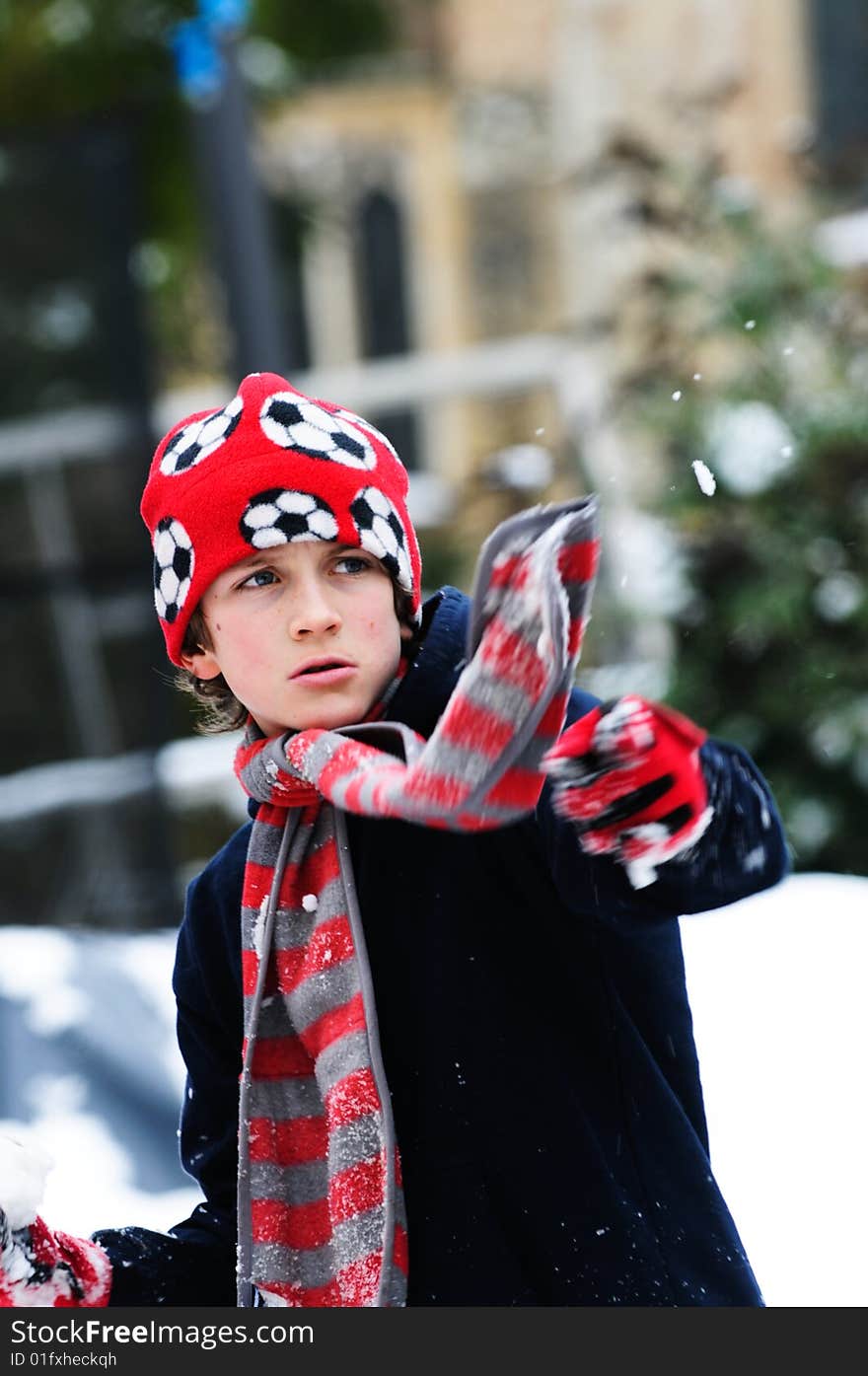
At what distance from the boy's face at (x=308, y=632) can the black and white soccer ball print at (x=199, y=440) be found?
87 millimetres

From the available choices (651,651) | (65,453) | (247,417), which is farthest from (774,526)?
(247,417)

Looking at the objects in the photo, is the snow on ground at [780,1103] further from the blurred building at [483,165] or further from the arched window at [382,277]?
the arched window at [382,277]

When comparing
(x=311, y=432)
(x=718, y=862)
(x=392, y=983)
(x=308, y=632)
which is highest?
(x=311, y=432)

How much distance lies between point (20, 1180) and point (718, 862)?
1.98ft

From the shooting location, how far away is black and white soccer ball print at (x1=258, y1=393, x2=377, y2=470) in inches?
47.3

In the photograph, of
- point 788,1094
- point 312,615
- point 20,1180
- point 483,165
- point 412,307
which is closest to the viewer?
point 312,615

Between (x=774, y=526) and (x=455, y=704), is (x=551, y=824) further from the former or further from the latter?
(x=774, y=526)

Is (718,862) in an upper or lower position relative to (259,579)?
lower

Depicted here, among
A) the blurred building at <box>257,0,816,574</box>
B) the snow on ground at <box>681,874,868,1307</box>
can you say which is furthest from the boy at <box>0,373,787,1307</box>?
the blurred building at <box>257,0,816,574</box>

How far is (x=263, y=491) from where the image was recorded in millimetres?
1172

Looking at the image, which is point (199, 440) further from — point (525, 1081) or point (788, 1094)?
point (788, 1094)

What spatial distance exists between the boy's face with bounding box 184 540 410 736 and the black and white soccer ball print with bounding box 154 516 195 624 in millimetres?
26

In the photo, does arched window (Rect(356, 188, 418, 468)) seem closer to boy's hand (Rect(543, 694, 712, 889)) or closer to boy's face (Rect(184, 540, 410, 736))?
boy's face (Rect(184, 540, 410, 736))

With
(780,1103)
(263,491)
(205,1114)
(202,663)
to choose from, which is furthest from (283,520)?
(780,1103)
